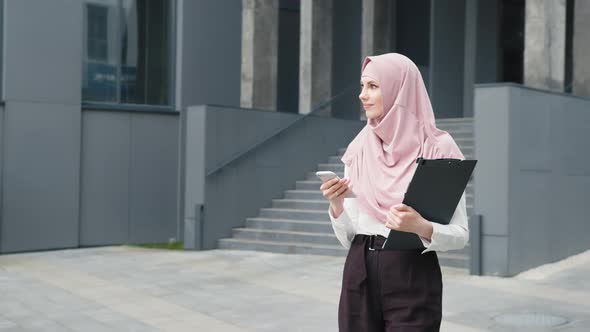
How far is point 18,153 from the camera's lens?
45.6 feet

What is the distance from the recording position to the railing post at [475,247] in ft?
33.4

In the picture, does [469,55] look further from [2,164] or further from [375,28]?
[2,164]

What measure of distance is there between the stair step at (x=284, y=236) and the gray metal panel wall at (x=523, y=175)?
3.28 meters

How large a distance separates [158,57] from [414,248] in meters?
13.6

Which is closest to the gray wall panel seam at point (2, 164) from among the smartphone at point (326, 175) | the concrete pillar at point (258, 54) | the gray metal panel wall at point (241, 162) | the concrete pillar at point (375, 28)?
the gray metal panel wall at point (241, 162)

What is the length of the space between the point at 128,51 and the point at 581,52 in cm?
830

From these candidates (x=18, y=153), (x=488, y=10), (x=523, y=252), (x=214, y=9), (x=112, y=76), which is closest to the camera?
(x=523, y=252)

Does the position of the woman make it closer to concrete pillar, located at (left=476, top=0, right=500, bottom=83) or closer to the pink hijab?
the pink hijab

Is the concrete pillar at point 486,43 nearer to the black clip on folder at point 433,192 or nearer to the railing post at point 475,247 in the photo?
the railing post at point 475,247

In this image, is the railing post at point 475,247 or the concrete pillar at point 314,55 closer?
the railing post at point 475,247

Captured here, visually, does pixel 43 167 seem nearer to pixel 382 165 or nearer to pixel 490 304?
pixel 490 304

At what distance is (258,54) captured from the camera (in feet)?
52.5

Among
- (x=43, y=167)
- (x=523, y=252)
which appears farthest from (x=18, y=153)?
(x=523, y=252)

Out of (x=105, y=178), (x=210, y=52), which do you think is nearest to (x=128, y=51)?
(x=210, y=52)
